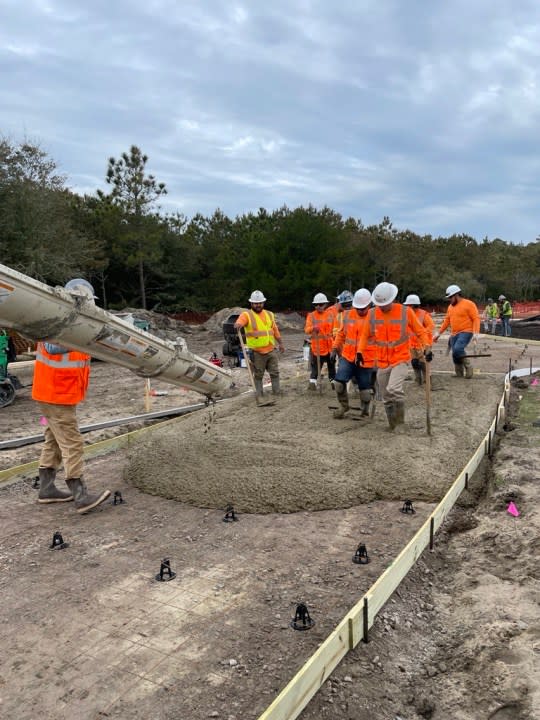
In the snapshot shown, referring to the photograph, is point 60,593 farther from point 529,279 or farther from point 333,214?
point 529,279

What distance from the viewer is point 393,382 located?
6480 mm

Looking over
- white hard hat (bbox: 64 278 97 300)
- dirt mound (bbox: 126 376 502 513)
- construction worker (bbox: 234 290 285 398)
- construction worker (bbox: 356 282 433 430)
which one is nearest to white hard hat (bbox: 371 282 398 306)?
construction worker (bbox: 356 282 433 430)

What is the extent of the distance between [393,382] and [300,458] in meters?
1.73

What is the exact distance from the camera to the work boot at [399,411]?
6.57 meters

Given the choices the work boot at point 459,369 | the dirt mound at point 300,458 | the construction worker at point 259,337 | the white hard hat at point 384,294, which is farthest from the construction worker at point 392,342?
the work boot at point 459,369

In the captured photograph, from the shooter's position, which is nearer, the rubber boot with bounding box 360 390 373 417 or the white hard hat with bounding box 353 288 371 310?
the rubber boot with bounding box 360 390 373 417

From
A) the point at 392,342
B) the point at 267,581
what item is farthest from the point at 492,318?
the point at 267,581

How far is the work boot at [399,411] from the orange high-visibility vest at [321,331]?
279 cm

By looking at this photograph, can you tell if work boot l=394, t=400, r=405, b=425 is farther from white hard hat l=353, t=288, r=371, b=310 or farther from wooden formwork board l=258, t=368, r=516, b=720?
wooden formwork board l=258, t=368, r=516, b=720

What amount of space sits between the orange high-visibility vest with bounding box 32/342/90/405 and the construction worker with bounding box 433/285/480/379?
23.0 feet

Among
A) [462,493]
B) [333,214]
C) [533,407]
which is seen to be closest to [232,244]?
[333,214]

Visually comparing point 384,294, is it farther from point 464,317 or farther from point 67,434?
point 464,317

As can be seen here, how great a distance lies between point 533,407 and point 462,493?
433cm

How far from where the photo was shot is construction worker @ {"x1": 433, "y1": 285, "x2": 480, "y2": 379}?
9.90 metres
